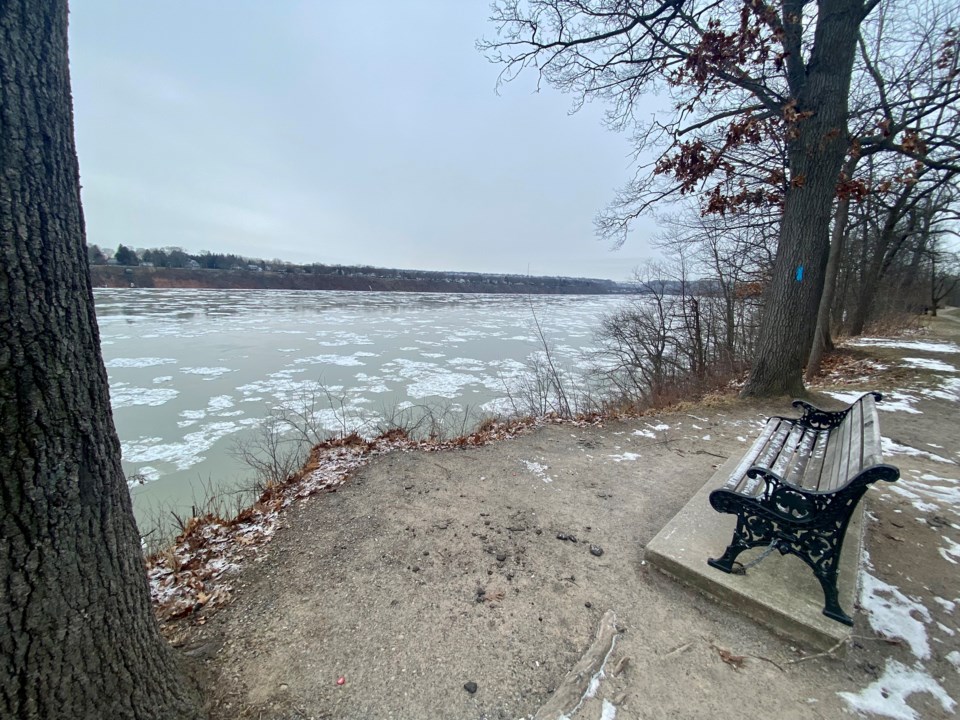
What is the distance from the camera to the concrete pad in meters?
2.09

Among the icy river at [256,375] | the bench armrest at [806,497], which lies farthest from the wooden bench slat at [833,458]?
the icy river at [256,375]

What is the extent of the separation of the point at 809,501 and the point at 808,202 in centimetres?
520

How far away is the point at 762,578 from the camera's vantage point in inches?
93.2

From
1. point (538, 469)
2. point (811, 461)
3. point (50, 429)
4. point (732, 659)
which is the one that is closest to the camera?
point (50, 429)

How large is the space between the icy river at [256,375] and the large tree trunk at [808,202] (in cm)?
515

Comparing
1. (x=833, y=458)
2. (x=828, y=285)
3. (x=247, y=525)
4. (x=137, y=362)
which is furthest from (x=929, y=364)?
(x=137, y=362)

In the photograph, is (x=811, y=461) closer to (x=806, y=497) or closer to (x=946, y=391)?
(x=806, y=497)

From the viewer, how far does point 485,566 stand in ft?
9.00

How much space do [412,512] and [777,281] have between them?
19.3 feet

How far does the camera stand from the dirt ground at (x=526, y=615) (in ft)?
6.04

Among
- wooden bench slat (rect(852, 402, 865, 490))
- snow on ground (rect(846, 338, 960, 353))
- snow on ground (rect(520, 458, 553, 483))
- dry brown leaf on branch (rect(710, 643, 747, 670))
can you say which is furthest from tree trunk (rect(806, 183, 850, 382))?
dry brown leaf on branch (rect(710, 643, 747, 670))

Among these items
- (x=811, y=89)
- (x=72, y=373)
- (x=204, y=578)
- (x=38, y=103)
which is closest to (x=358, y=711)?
(x=204, y=578)

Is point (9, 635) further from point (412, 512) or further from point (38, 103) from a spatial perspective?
point (412, 512)

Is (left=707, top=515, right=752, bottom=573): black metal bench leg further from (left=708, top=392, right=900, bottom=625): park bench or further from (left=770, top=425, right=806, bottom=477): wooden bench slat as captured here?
(left=770, top=425, right=806, bottom=477): wooden bench slat
